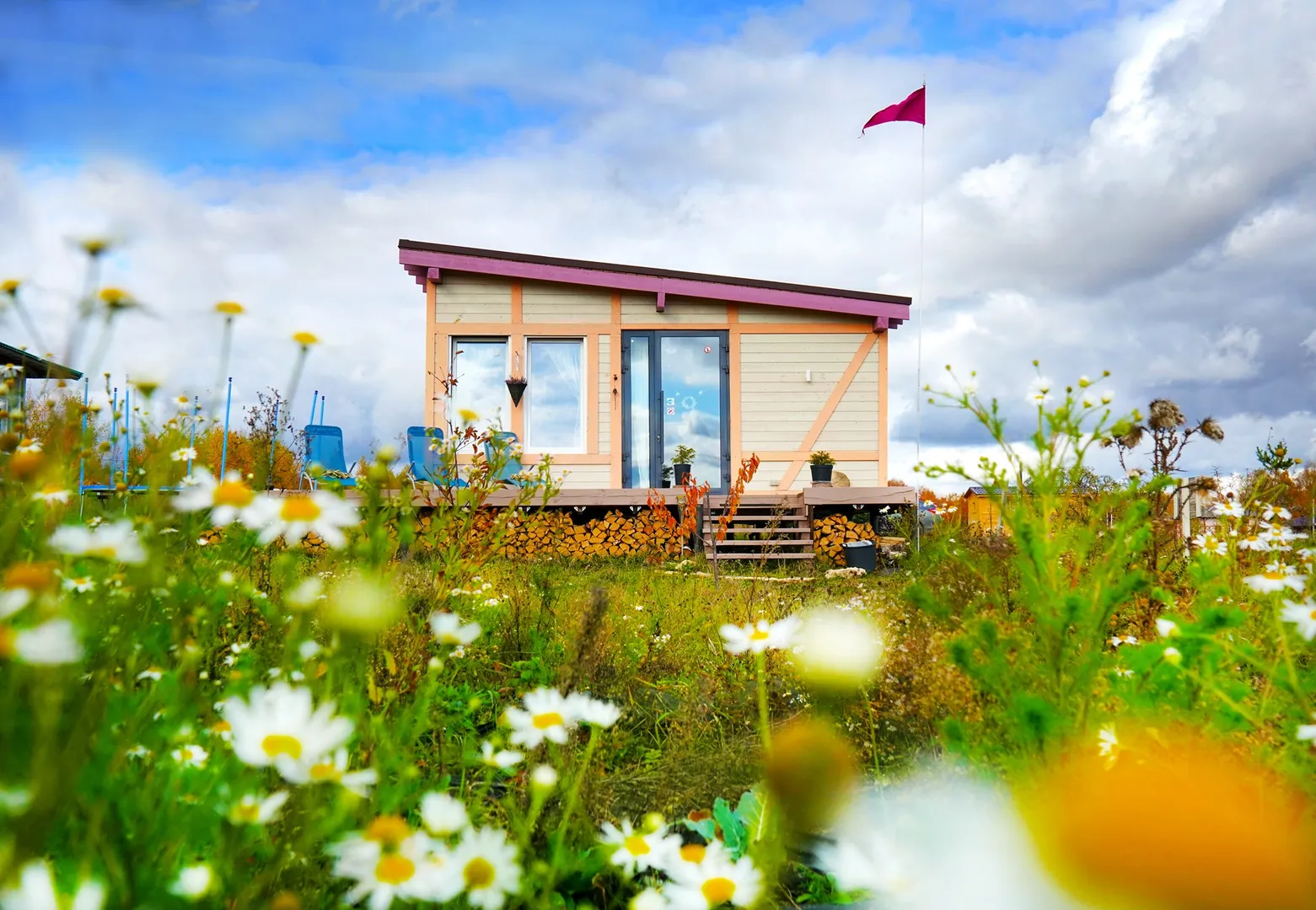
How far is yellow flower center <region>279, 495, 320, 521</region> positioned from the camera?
91 centimetres

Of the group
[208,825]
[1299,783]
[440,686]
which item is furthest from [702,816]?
[440,686]

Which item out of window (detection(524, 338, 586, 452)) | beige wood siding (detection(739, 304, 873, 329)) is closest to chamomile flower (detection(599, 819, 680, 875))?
window (detection(524, 338, 586, 452))

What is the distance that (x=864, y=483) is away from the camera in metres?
9.75

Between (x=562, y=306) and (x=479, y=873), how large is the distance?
30.7 ft

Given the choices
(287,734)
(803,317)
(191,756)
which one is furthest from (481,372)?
(287,734)

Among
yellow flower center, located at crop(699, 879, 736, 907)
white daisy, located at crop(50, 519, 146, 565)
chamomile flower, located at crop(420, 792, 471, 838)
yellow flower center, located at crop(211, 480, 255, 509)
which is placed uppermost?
yellow flower center, located at crop(211, 480, 255, 509)

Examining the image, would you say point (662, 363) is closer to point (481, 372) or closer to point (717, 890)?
point (481, 372)

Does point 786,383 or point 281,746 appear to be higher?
point 786,383

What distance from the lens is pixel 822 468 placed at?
30.8 feet

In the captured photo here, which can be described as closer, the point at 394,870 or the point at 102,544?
the point at 394,870

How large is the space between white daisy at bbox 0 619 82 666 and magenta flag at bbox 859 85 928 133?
9391 mm

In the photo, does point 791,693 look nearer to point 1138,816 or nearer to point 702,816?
point 702,816

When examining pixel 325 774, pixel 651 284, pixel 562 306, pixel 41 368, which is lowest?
pixel 325 774

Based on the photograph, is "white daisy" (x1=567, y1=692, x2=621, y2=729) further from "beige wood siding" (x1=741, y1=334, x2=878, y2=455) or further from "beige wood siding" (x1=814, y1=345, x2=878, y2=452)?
"beige wood siding" (x1=814, y1=345, x2=878, y2=452)
